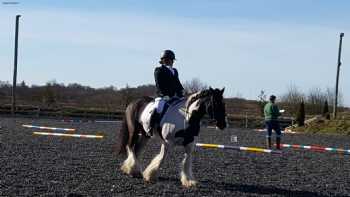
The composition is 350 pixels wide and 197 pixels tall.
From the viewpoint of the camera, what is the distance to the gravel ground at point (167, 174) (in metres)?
9.62

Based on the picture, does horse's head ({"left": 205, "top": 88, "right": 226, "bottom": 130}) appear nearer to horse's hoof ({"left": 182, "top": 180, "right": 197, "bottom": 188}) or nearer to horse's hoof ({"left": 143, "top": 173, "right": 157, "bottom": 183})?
horse's hoof ({"left": 182, "top": 180, "right": 197, "bottom": 188})

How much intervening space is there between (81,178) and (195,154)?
20.8ft

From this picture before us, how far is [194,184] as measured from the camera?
10.3 metres

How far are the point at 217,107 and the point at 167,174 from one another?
7.33ft

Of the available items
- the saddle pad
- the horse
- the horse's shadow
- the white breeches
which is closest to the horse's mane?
the horse

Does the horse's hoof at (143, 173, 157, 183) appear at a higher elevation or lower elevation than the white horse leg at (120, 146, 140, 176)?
lower

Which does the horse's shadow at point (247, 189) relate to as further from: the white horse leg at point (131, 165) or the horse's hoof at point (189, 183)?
the white horse leg at point (131, 165)

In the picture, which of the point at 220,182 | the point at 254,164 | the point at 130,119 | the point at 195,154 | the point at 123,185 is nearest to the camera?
the point at 123,185

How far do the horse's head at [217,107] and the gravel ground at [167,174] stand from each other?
1132mm

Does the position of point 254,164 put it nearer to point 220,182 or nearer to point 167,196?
point 220,182

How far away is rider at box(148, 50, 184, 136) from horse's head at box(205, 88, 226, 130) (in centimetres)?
107

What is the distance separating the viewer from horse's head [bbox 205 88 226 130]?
10305mm

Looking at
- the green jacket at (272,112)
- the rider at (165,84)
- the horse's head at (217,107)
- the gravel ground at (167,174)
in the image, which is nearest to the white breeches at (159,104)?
the rider at (165,84)

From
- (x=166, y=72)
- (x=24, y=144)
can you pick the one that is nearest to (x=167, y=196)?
(x=166, y=72)
